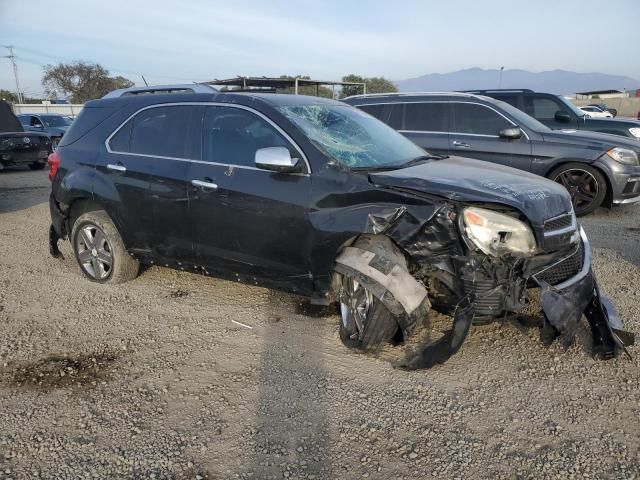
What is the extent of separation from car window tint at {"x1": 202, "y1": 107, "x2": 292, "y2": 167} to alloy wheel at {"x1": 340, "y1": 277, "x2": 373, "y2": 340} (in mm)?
1094

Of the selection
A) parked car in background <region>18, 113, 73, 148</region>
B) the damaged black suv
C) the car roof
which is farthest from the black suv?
parked car in background <region>18, 113, 73, 148</region>

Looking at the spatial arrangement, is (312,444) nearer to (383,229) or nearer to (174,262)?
(383,229)

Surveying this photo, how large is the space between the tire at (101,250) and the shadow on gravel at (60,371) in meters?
1.37

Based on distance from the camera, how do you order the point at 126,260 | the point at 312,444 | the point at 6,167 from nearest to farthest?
1. the point at 312,444
2. the point at 126,260
3. the point at 6,167

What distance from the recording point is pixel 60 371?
345 cm

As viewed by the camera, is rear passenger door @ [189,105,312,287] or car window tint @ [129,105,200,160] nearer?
rear passenger door @ [189,105,312,287]

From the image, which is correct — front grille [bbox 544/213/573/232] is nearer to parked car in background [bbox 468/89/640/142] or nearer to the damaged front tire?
the damaged front tire

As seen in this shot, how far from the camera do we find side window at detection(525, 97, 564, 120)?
10383 mm

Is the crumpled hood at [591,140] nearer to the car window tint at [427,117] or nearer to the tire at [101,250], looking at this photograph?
the car window tint at [427,117]

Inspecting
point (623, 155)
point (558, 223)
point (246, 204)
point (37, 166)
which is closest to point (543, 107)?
point (623, 155)

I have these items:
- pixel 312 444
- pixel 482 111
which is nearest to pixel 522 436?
pixel 312 444

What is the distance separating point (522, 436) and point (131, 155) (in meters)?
3.75

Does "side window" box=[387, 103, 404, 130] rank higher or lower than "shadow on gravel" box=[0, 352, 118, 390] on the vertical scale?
higher

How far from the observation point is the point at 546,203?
334 centimetres
